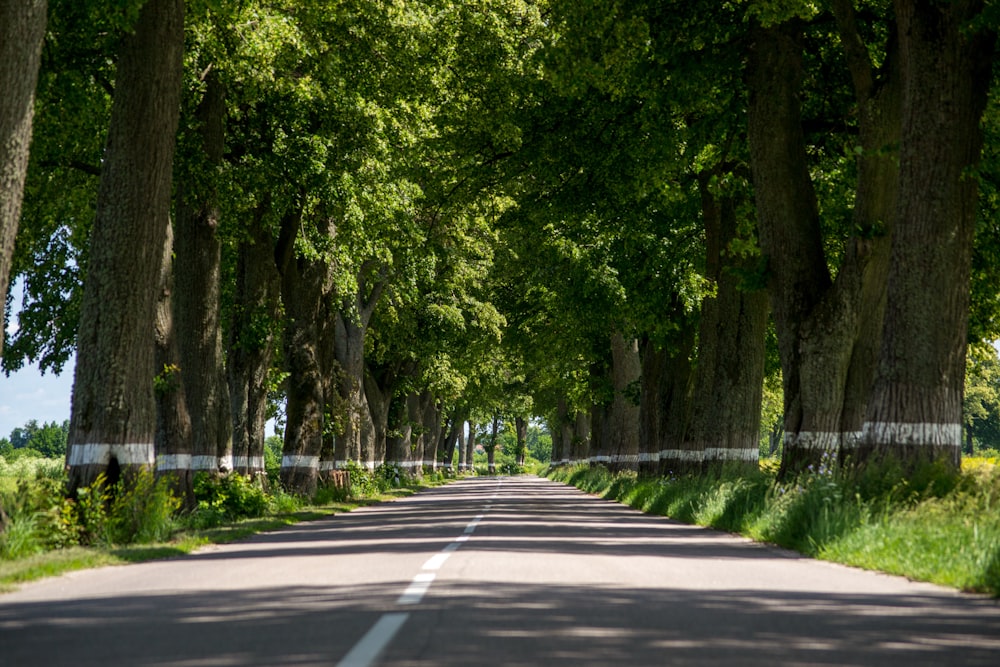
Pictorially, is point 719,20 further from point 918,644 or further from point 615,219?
point 918,644

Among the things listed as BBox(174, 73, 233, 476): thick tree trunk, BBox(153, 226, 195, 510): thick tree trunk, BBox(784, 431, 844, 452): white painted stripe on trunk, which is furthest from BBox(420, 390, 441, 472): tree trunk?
BBox(784, 431, 844, 452): white painted stripe on trunk

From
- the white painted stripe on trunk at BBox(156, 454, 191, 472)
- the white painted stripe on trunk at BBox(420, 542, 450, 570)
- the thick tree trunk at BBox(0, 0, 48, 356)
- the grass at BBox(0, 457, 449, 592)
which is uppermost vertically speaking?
the thick tree trunk at BBox(0, 0, 48, 356)

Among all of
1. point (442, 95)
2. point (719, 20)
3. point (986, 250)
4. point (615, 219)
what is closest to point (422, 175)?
point (442, 95)

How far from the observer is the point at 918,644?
24.7ft

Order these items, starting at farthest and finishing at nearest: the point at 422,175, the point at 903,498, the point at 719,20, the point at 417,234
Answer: the point at 417,234
the point at 422,175
the point at 719,20
the point at 903,498

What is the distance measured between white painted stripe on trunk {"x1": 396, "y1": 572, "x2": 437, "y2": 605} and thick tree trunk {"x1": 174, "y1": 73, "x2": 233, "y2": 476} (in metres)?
13.6

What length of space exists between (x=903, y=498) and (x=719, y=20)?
9855 millimetres

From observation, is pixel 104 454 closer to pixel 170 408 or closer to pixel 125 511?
pixel 125 511

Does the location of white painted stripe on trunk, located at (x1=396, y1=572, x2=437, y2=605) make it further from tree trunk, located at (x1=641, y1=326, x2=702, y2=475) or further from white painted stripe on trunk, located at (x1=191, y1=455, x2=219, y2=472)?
tree trunk, located at (x1=641, y1=326, x2=702, y2=475)

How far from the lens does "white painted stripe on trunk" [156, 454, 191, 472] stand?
70.0ft

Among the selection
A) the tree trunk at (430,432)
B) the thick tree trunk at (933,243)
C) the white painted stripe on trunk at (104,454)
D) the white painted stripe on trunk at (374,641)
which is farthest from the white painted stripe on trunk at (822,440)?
the tree trunk at (430,432)

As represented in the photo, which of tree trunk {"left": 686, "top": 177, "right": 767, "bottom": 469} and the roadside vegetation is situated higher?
A: tree trunk {"left": 686, "top": 177, "right": 767, "bottom": 469}

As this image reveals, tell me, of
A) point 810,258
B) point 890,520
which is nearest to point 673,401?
point 810,258

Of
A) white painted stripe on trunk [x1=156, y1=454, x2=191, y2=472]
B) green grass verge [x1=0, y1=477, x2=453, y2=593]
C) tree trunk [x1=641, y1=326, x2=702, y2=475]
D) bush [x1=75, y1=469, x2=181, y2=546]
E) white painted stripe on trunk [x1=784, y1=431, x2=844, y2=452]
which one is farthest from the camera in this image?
tree trunk [x1=641, y1=326, x2=702, y2=475]
